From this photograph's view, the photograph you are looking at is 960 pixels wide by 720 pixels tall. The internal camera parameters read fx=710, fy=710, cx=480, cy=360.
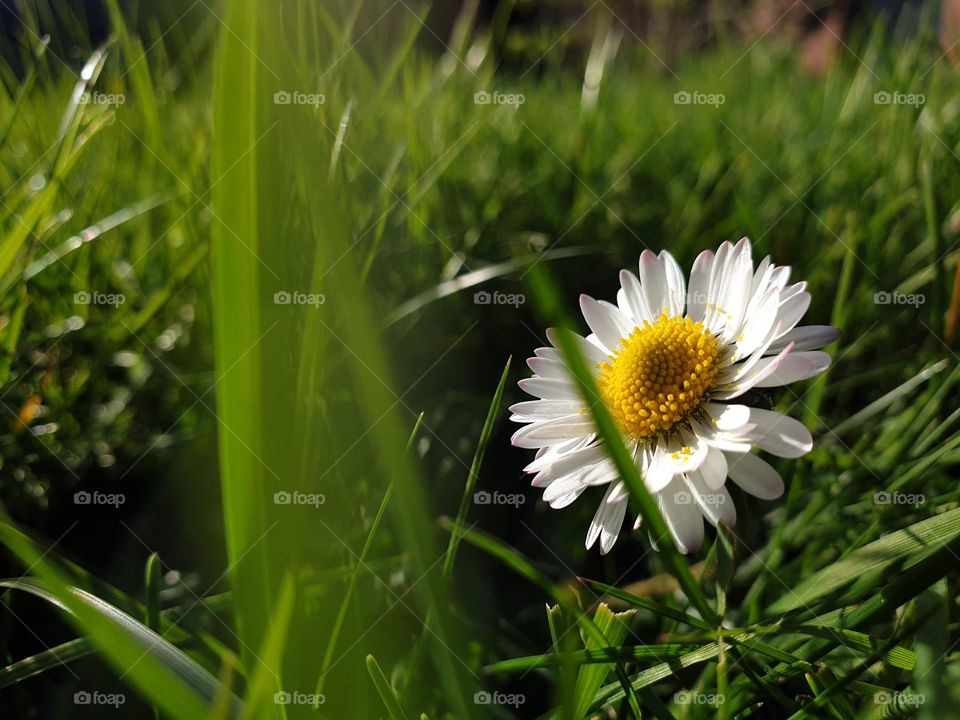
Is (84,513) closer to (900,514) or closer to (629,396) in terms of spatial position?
(629,396)

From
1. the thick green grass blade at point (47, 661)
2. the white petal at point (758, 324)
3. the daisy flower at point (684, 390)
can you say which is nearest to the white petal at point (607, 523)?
the daisy flower at point (684, 390)

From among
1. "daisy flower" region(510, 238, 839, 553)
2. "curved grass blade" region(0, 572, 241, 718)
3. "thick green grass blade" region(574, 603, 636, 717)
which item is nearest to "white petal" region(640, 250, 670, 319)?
"daisy flower" region(510, 238, 839, 553)

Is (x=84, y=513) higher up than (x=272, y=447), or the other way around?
(x=272, y=447)

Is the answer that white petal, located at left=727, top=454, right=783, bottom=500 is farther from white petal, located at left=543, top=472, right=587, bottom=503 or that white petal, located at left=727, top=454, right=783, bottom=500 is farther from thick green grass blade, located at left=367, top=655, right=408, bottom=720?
thick green grass blade, located at left=367, top=655, right=408, bottom=720

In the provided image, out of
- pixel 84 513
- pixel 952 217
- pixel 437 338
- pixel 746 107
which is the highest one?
pixel 746 107

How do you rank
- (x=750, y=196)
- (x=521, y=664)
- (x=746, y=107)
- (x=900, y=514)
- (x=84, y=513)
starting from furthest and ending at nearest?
(x=746, y=107), (x=750, y=196), (x=84, y=513), (x=900, y=514), (x=521, y=664)

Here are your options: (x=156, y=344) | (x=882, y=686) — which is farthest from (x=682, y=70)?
(x=882, y=686)

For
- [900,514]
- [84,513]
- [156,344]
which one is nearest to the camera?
[900,514]
